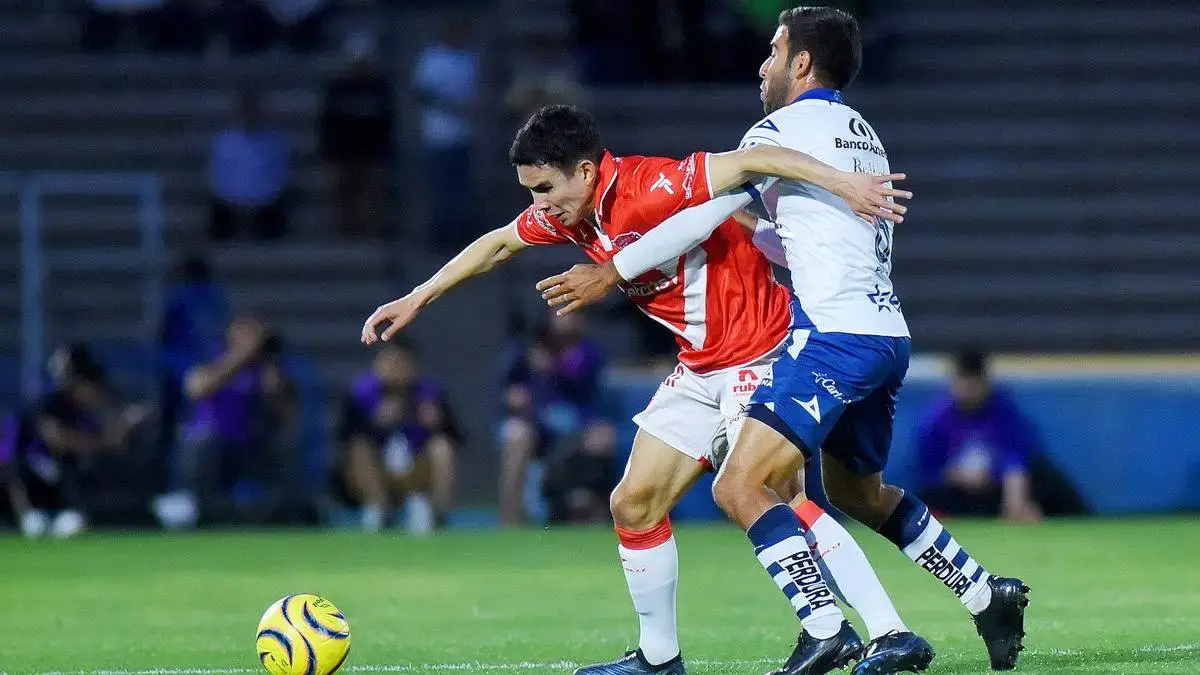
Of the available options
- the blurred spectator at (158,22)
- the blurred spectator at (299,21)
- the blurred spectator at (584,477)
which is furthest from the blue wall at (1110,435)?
the blurred spectator at (158,22)

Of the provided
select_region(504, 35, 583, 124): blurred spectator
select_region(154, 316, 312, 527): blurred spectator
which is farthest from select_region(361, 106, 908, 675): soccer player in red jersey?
select_region(504, 35, 583, 124): blurred spectator

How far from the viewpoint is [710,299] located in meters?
6.61

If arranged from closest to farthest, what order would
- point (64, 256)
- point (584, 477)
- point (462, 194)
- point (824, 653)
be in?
1. point (824, 653)
2. point (584, 477)
3. point (64, 256)
4. point (462, 194)

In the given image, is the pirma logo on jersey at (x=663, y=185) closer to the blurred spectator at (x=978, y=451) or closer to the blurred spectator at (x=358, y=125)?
the blurred spectator at (x=978, y=451)

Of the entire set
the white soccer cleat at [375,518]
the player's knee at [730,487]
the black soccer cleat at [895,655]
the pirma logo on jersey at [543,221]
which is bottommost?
the white soccer cleat at [375,518]

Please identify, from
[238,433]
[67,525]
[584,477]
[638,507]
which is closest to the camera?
[638,507]

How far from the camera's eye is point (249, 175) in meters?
18.5

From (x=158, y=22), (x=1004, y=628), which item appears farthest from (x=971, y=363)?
(x=158, y=22)

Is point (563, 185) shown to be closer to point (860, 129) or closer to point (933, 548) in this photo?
point (860, 129)

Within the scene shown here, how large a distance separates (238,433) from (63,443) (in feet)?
4.64

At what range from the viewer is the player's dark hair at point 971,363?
14.3 m

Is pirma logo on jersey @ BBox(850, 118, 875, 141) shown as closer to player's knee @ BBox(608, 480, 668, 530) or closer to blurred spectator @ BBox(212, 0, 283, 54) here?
player's knee @ BBox(608, 480, 668, 530)

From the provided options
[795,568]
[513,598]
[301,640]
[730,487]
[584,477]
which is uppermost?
[730,487]

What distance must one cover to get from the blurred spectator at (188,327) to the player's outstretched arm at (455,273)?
9312 mm
